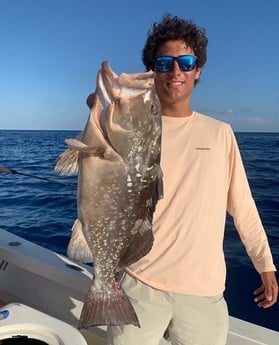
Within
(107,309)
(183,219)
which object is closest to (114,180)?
(183,219)

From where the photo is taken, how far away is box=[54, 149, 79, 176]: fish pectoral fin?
69.8 inches

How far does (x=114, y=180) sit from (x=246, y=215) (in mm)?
1059

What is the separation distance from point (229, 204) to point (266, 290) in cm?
60

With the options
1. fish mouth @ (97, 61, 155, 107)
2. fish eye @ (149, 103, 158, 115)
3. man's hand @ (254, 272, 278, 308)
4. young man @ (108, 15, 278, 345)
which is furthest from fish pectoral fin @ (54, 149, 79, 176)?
man's hand @ (254, 272, 278, 308)

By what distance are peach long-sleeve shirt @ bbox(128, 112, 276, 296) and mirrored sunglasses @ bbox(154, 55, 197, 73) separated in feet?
1.01

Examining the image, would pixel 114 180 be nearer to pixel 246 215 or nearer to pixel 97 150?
pixel 97 150

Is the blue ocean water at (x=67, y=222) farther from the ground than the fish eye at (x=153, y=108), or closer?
closer

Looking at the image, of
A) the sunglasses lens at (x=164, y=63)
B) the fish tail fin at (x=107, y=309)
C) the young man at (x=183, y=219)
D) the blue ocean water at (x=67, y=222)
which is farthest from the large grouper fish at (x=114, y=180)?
the blue ocean water at (x=67, y=222)

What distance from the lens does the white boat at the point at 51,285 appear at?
291 centimetres

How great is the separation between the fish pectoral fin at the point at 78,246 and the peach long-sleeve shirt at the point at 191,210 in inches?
15.3

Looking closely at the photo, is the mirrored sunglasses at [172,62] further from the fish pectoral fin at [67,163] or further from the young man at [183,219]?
the fish pectoral fin at [67,163]

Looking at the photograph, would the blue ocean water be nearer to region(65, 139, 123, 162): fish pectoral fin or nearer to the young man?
the young man

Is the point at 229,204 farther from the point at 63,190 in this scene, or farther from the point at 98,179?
the point at 63,190

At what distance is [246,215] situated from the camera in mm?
2516
